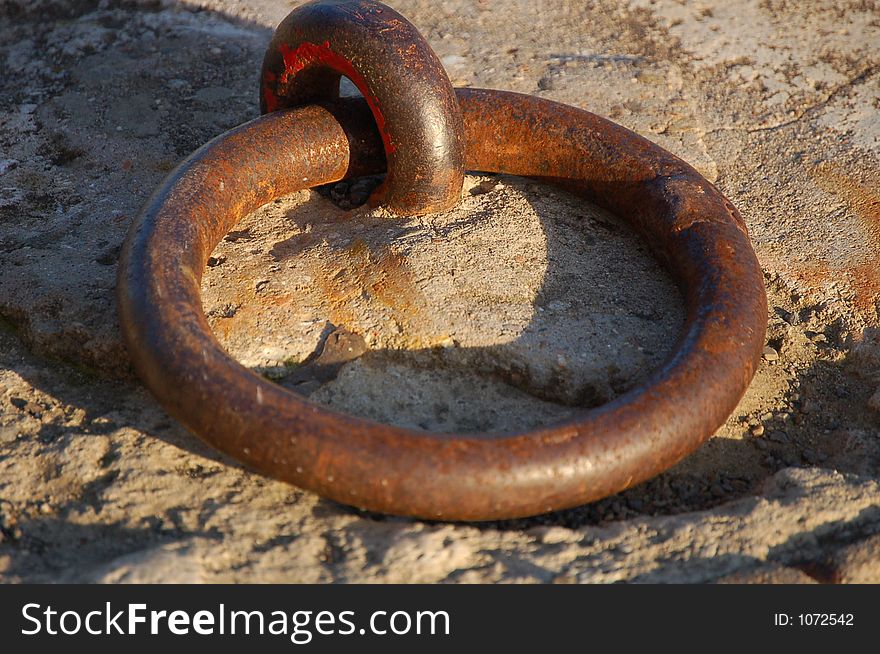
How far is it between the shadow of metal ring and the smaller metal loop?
0.64 ft

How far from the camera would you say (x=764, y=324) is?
9.28ft

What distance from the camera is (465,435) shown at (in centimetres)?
235

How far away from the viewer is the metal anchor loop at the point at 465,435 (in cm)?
229

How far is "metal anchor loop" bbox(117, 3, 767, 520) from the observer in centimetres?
229

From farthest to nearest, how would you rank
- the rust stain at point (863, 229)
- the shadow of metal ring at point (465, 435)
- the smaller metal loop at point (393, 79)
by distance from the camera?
the rust stain at point (863, 229) → the smaller metal loop at point (393, 79) → the shadow of metal ring at point (465, 435)

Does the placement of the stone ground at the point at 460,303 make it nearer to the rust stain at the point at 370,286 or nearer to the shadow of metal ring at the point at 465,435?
the rust stain at the point at 370,286

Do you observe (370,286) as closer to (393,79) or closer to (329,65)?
(393,79)

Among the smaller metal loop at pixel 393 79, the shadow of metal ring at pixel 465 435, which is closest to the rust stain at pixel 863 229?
the shadow of metal ring at pixel 465 435

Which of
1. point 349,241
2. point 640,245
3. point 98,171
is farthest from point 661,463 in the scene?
point 98,171

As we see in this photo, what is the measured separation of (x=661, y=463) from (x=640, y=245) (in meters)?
1.20

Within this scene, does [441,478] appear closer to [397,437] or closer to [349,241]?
[397,437]

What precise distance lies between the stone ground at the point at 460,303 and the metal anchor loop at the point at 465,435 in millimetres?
157

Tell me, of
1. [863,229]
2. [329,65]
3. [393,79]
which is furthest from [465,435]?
[863,229]

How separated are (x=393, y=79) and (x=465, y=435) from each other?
140 cm
